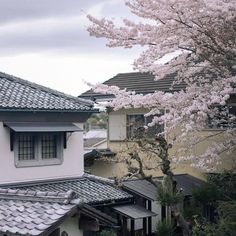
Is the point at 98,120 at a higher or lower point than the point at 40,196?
higher

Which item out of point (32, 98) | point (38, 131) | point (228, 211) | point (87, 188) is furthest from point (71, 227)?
point (32, 98)

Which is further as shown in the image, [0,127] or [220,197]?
[220,197]

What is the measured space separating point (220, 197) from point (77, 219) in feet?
27.9

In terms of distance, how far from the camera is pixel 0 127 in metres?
15.7

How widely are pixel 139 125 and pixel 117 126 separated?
2039 mm

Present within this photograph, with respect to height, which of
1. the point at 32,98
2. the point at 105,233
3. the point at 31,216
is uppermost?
the point at 32,98

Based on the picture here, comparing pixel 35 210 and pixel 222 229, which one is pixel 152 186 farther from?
pixel 35 210

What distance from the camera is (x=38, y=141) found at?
1686 cm

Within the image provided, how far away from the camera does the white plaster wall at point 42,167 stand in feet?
51.9

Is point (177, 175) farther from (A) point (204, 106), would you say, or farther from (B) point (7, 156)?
(A) point (204, 106)

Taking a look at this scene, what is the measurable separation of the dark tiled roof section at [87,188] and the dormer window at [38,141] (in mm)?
697

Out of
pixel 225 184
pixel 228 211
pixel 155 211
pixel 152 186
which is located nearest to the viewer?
pixel 228 211

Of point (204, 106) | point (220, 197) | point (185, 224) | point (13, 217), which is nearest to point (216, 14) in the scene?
point (204, 106)

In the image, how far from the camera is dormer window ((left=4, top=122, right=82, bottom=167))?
52.5 feet
